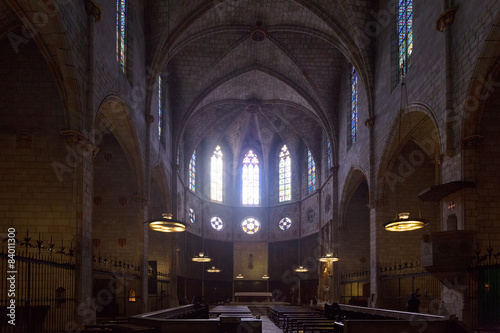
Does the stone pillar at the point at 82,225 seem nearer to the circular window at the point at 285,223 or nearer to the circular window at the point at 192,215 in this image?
the circular window at the point at 192,215

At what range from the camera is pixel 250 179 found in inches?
1604

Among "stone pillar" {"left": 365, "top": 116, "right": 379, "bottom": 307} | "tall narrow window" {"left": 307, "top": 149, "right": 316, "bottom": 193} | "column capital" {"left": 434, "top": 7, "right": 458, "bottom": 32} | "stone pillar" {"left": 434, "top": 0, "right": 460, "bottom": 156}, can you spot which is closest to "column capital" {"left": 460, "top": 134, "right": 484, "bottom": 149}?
"stone pillar" {"left": 434, "top": 0, "right": 460, "bottom": 156}

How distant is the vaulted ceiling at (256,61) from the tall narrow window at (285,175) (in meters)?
2.16

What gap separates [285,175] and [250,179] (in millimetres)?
3203

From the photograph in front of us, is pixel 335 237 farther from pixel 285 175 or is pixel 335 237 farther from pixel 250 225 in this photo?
pixel 250 225

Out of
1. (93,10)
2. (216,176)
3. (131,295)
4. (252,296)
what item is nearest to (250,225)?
(216,176)

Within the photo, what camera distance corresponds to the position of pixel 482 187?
1231cm

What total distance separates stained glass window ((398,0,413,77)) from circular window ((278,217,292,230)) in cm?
2139

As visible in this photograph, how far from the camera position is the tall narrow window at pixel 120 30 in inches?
683

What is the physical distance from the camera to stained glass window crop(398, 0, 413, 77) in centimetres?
1762

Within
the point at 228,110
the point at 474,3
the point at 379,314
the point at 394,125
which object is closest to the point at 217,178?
the point at 228,110

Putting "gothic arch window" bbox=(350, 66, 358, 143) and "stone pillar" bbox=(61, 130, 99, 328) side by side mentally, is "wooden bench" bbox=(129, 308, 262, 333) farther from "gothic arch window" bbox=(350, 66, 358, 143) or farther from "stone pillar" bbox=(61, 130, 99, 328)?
"gothic arch window" bbox=(350, 66, 358, 143)

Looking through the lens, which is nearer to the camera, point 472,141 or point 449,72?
point 472,141

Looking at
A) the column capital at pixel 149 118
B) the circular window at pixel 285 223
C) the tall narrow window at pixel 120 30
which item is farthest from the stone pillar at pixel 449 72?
the circular window at pixel 285 223
